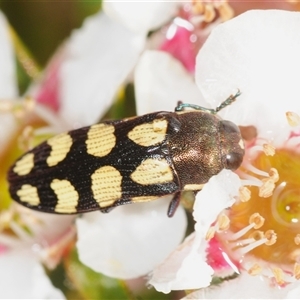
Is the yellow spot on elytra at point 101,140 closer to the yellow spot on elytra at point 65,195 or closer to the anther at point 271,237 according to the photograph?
the yellow spot on elytra at point 65,195

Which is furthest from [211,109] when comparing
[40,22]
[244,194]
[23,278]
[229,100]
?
[40,22]

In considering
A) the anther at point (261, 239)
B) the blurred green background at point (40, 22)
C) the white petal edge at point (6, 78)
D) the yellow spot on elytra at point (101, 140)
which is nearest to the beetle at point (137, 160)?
the yellow spot on elytra at point (101, 140)

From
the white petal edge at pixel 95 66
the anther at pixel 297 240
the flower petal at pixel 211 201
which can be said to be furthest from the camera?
the white petal edge at pixel 95 66

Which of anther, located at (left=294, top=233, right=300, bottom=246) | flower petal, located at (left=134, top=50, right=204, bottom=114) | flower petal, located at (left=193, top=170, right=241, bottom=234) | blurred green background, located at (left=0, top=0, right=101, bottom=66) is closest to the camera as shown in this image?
flower petal, located at (left=193, top=170, right=241, bottom=234)

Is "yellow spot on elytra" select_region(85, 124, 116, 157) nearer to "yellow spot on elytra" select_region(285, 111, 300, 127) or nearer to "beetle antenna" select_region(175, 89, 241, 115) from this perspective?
"beetle antenna" select_region(175, 89, 241, 115)

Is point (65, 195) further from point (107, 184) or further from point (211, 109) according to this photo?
point (211, 109)

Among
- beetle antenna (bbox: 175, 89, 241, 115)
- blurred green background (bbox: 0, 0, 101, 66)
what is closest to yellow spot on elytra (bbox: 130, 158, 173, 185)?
beetle antenna (bbox: 175, 89, 241, 115)
